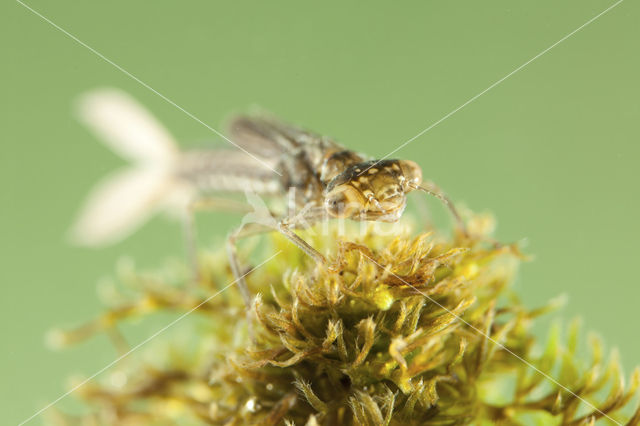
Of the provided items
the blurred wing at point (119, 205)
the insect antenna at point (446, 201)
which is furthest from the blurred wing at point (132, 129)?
the insect antenna at point (446, 201)

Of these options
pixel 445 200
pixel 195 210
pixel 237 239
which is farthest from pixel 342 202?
pixel 195 210

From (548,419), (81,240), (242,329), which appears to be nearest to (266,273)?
(242,329)

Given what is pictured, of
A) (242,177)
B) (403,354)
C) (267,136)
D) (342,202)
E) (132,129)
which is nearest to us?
(403,354)

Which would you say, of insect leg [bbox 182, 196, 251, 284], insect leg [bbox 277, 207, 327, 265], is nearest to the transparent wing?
insect leg [bbox 182, 196, 251, 284]

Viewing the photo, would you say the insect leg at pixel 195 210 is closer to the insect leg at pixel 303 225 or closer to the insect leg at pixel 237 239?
the insect leg at pixel 237 239

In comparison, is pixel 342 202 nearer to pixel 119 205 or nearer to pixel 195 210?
pixel 195 210

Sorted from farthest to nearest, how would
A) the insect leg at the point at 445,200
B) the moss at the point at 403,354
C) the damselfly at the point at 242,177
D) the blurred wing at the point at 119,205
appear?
the blurred wing at the point at 119,205, the insect leg at the point at 445,200, the damselfly at the point at 242,177, the moss at the point at 403,354
